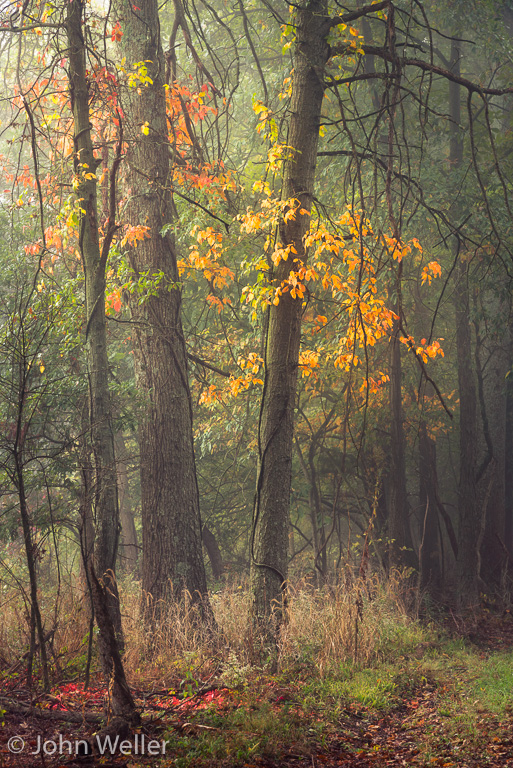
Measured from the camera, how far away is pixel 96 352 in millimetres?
5090

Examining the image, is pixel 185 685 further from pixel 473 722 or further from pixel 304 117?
pixel 304 117

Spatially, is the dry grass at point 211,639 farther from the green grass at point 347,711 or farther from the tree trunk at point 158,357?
the tree trunk at point 158,357

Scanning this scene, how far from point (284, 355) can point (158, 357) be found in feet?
6.84

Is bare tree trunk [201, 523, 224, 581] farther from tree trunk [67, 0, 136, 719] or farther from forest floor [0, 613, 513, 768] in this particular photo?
tree trunk [67, 0, 136, 719]

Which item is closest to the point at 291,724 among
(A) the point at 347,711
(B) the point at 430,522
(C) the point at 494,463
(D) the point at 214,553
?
(A) the point at 347,711

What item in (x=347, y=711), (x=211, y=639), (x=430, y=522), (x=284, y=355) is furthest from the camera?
(x=430, y=522)

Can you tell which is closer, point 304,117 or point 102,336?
point 102,336

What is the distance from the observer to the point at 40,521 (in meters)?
6.06

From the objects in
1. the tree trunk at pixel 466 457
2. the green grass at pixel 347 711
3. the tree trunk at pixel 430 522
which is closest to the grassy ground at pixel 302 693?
the green grass at pixel 347 711

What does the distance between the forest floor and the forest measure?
0.07 ft

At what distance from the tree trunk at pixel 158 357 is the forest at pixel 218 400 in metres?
0.03

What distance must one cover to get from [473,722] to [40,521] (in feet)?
14.2

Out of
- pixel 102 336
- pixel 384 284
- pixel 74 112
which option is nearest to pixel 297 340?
pixel 102 336

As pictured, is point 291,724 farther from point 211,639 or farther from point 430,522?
point 430,522
